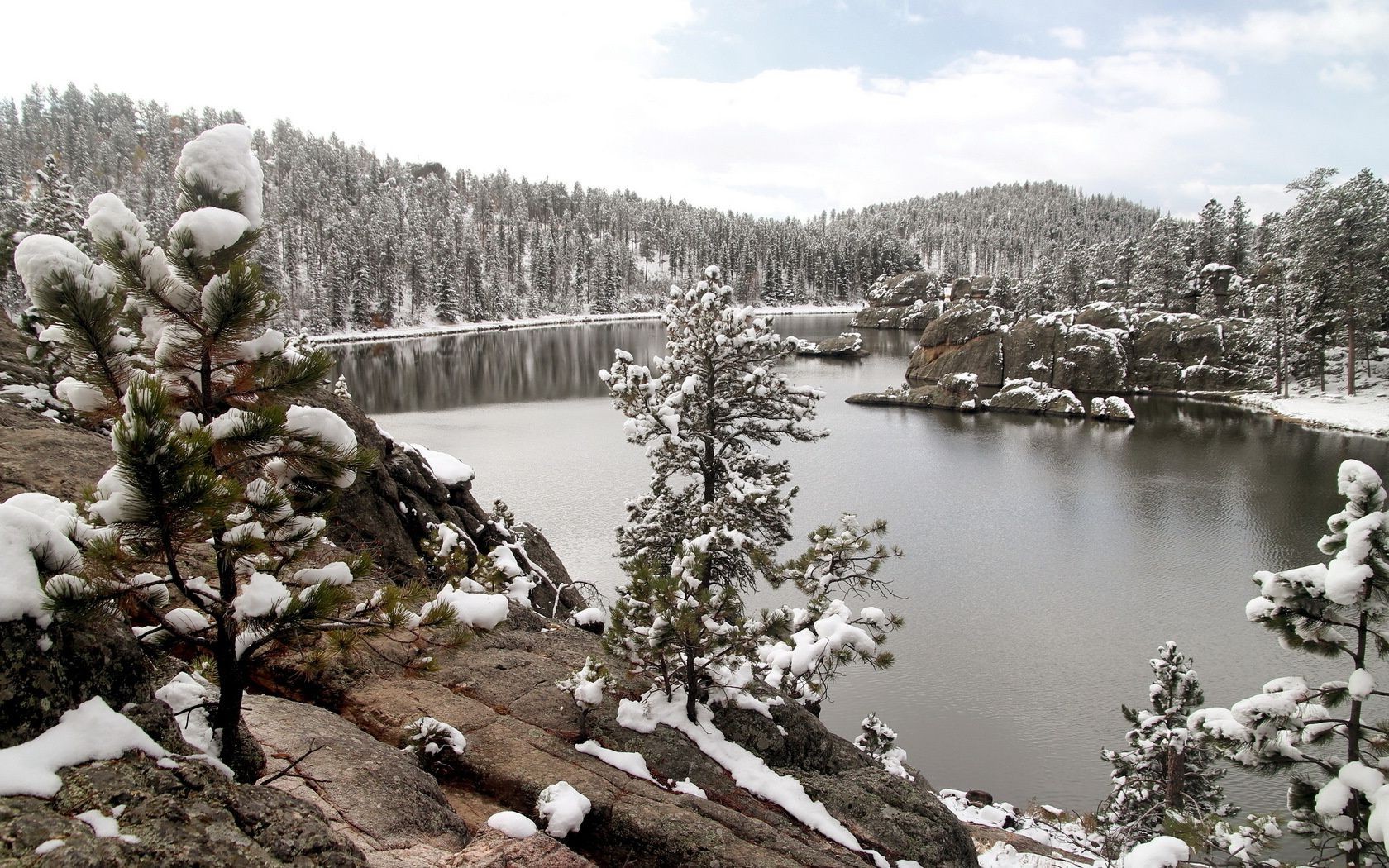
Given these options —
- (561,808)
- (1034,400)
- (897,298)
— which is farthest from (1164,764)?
(897,298)

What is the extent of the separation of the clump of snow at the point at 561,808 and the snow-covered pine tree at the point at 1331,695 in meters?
5.83

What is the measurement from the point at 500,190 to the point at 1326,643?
182 metres

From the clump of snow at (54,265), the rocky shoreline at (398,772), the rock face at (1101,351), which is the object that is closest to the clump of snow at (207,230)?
the clump of snow at (54,265)

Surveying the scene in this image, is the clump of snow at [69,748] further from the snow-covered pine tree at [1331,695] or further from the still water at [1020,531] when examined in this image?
the still water at [1020,531]

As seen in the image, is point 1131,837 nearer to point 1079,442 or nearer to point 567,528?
point 567,528

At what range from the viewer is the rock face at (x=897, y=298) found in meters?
111

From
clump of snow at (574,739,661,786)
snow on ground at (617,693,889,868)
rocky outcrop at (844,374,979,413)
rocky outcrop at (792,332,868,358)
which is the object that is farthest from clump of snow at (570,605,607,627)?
rocky outcrop at (792,332,868,358)

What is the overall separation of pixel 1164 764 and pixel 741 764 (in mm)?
9802

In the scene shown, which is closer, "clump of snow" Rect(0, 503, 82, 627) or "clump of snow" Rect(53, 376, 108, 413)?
"clump of snow" Rect(0, 503, 82, 627)

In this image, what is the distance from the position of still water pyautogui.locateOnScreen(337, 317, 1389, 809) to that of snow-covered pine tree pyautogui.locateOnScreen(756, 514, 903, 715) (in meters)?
4.45

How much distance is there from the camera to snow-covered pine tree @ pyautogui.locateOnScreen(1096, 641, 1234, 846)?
11625mm

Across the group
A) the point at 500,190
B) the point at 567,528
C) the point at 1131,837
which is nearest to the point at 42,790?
the point at 1131,837

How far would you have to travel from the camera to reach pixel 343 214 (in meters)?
113

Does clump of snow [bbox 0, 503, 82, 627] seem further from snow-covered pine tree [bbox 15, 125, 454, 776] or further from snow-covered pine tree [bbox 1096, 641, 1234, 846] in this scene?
snow-covered pine tree [bbox 1096, 641, 1234, 846]
